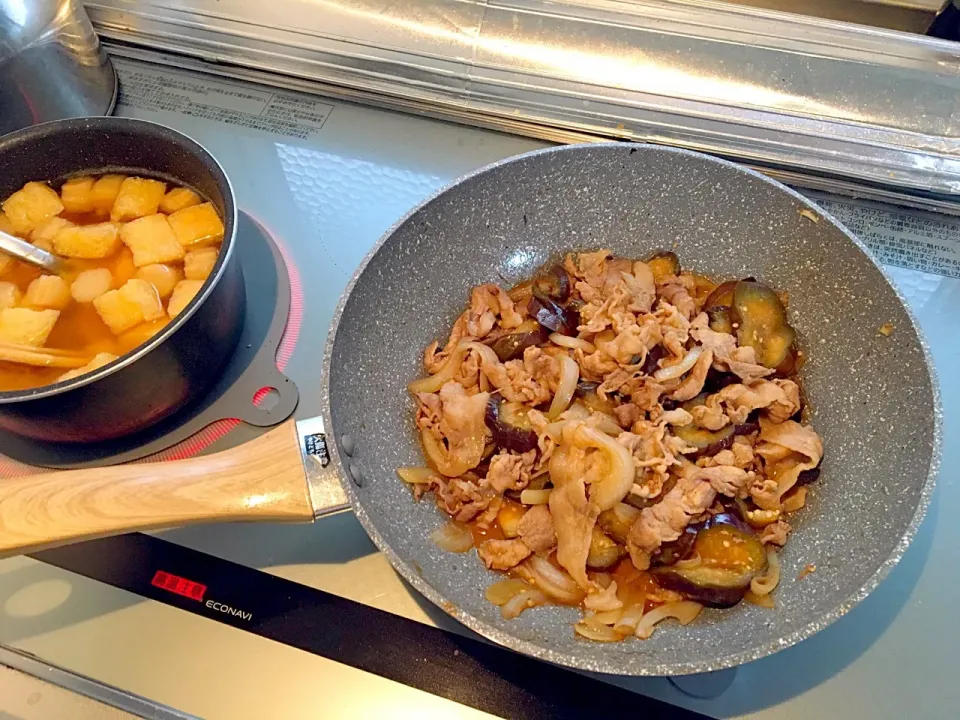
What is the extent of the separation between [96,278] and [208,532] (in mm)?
570

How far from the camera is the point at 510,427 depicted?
1.22 meters

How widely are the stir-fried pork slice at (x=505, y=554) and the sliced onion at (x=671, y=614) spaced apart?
0.21 m

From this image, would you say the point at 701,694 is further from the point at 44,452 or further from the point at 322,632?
the point at 44,452

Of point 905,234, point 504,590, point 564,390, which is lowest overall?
point 504,590

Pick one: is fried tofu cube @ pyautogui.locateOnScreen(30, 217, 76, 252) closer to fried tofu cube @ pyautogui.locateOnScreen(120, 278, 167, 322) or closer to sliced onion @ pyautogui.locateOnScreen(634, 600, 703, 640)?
fried tofu cube @ pyautogui.locateOnScreen(120, 278, 167, 322)

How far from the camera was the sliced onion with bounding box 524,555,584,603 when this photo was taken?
43.6 inches

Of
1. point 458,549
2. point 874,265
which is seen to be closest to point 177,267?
point 458,549

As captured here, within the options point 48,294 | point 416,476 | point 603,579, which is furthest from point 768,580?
point 48,294

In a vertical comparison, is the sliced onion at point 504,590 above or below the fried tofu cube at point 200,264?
below

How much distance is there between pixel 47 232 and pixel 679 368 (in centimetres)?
131

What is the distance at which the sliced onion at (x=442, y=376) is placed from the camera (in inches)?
52.2

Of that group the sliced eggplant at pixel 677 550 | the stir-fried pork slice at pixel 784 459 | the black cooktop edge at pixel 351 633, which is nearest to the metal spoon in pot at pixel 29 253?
the black cooktop edge at pixel 351 633

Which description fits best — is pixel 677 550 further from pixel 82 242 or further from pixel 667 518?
pixel 82 242

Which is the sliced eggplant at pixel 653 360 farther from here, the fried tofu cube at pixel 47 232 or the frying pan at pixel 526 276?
the fried tofu cube at pixel 47 232
